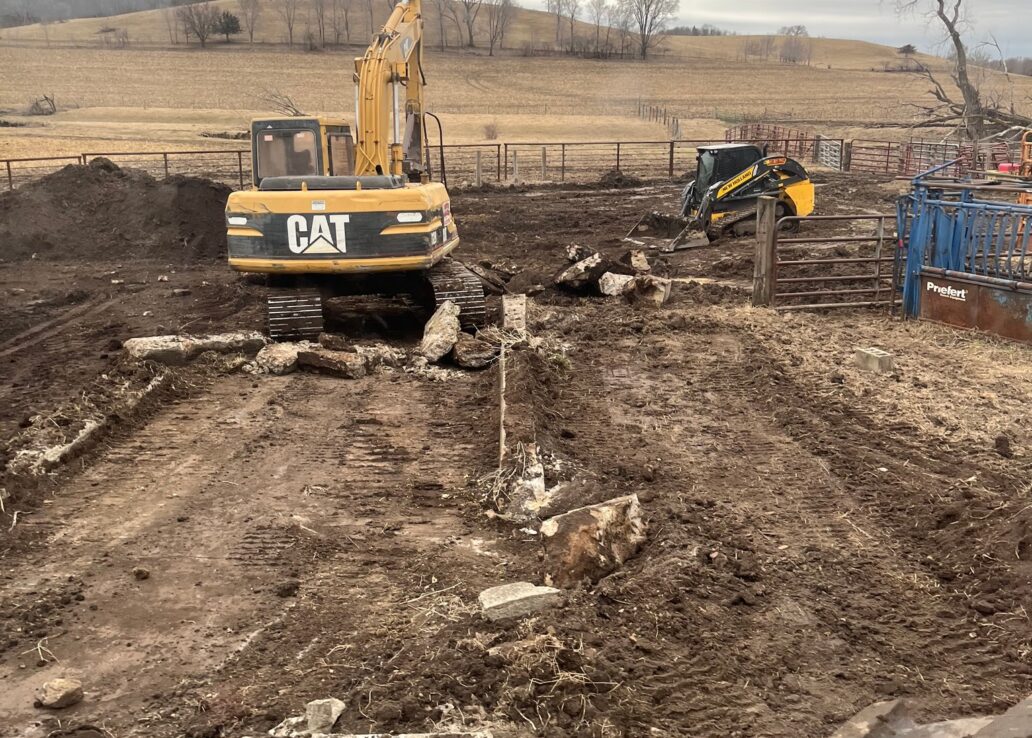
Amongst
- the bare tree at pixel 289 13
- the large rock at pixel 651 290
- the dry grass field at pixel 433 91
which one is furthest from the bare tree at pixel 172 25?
the large rock at pixel 651 290

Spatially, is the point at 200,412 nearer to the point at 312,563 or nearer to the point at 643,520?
the point at 312,563

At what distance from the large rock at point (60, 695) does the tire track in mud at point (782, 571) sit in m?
2.43

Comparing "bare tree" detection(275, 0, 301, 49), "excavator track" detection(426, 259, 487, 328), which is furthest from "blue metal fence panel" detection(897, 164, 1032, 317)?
"bare tree" detection(275, 0, 301, 49)

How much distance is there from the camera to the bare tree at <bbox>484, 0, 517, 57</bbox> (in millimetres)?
109062

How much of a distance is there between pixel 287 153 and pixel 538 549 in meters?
8.65

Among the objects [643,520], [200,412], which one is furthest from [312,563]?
[200,412]

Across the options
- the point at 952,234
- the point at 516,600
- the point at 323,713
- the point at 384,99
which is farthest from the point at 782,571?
the point at 384,99

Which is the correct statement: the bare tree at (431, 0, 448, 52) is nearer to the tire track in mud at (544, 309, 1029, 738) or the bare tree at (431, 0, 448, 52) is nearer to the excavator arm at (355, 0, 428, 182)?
the excavator arm at (355, 0, 428, 182)

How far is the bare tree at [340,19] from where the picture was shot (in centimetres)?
10481

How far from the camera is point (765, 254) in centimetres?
1173

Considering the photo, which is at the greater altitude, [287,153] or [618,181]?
[287,153]

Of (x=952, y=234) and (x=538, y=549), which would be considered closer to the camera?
(x=538, y=549)

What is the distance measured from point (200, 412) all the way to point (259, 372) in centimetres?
133

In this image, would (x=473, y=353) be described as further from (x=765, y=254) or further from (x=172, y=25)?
(x=172, y=25)
